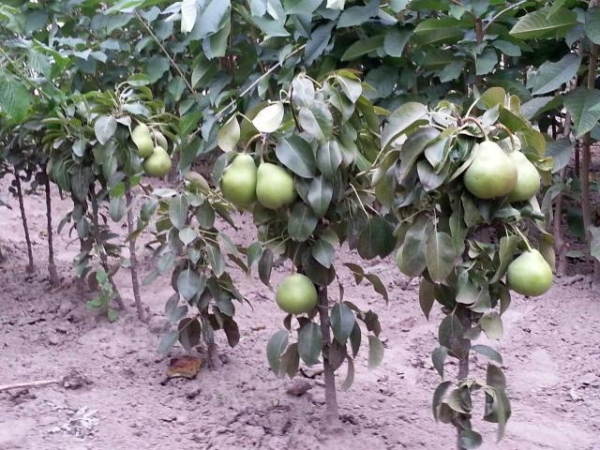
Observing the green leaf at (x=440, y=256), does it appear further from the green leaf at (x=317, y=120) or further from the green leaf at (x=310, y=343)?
the green leaf at (x=310, y=343)

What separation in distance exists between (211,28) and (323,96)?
61cm

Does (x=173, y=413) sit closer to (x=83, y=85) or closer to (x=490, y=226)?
(x=490, y=226)

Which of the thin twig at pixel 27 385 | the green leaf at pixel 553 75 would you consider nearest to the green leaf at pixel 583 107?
the green leaf at pixel 553 75

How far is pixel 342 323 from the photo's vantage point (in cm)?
193

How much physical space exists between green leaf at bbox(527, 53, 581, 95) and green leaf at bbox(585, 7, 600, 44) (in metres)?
0.16

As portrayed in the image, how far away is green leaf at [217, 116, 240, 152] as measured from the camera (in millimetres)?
1732

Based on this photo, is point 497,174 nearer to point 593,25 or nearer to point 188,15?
point 188,15

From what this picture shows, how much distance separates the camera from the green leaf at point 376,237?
6.04 ft

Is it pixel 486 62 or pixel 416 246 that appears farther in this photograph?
pixel 486 62

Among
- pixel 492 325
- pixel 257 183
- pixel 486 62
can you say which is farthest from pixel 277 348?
pixel 486 62

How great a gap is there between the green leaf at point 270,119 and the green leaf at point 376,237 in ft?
1.27

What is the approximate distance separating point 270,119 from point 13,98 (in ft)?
3.72

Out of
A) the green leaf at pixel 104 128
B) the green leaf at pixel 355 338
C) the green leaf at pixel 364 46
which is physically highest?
the green leaf at pixel 364 46

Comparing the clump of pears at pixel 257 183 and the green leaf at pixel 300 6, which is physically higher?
the green leaf at pixel 300 6
